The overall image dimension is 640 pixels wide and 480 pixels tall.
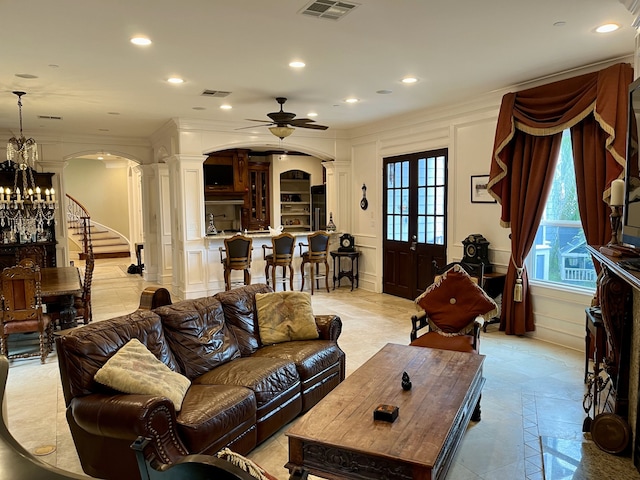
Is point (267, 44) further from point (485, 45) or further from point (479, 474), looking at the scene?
point (479, 474)

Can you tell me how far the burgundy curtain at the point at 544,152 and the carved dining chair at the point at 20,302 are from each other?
16.6 feet

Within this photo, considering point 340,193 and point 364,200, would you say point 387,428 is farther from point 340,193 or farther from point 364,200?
point 340,193

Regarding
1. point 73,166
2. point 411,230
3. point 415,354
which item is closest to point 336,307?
point 411,230

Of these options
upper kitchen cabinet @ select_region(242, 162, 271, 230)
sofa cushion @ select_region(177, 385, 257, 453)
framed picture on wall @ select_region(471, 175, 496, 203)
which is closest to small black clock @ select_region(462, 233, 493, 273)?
framed picture on wall @ select_region(471, 175, 496, 203)

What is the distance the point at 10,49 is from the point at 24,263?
2267mm

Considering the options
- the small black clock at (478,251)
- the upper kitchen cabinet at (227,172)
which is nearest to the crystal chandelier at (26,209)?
the upper kitchen cabinet at (227,172)

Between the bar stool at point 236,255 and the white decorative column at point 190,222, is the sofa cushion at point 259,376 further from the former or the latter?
the white decorative column at point 190,222

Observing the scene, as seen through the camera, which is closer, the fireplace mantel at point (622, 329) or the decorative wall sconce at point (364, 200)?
the fireplace mantel at point (622, 329)

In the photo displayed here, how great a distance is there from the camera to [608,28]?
3.64 meters

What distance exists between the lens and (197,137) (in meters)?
7.40

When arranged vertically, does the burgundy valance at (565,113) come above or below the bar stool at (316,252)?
above

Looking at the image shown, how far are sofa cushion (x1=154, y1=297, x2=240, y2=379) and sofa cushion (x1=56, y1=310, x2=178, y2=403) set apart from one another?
0.42ft

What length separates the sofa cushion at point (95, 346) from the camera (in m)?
2.56

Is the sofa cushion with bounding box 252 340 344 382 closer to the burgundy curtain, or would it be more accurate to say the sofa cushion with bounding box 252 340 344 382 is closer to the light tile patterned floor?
the light tile patterned floor
